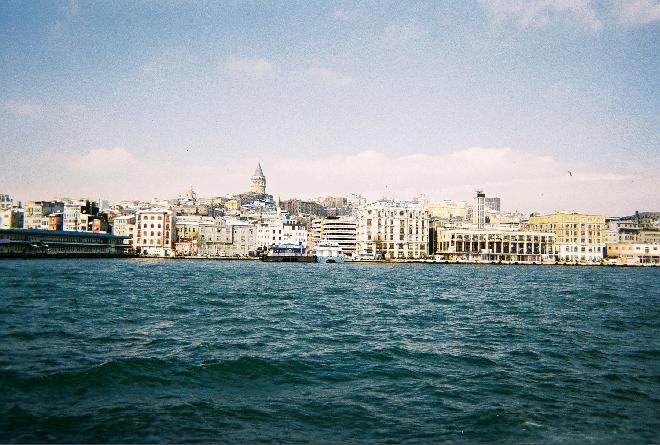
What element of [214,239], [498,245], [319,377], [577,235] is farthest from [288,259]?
[319,377]

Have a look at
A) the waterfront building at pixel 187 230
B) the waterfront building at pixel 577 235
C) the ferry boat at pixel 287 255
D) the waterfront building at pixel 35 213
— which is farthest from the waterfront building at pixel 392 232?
the waterfront building at pixel 35 213

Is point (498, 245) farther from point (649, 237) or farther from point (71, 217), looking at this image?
point (71, 217)

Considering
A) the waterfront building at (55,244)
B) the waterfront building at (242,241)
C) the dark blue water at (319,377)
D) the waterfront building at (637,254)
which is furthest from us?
the waterfront building at (637,254)

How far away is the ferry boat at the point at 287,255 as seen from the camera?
116000 mm

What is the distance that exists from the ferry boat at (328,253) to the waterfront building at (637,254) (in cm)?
7371

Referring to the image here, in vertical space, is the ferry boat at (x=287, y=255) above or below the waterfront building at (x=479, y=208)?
below

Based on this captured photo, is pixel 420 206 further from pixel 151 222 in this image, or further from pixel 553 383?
pixel 553 383

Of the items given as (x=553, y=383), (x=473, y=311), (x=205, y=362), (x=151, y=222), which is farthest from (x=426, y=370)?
(x=151, y=222)

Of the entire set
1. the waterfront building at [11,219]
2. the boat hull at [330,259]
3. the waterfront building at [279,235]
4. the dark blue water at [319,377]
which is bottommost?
the boat hull at [330,259]

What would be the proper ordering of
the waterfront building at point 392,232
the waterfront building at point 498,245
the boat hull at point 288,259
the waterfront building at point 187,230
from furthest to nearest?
the waterfront building at point 498,245 → the waterfront building at point 187,230 → the waterfront building at point 392,232 → the boat hull at point 288,259

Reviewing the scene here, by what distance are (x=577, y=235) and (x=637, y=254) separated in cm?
1567

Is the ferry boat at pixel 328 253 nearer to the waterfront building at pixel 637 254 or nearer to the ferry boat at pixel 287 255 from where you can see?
the ferry boat at pixel 287 255

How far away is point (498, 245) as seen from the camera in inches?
5512

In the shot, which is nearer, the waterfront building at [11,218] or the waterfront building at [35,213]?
the waterfront building at [11,218]
